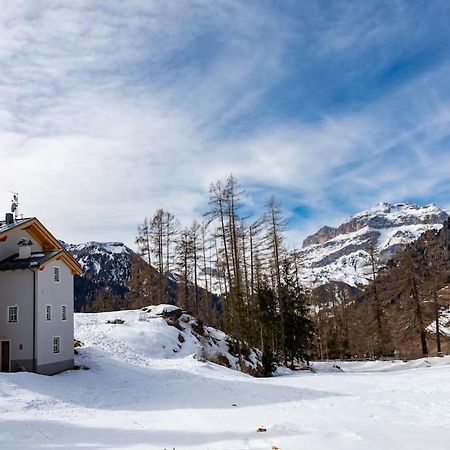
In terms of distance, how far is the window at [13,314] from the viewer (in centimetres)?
2466

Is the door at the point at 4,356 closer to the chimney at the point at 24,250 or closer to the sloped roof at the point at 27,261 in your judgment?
the sloped roof at the point at 27,261

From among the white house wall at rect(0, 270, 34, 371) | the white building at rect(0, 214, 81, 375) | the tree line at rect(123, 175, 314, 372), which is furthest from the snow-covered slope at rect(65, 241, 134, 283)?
the white house wall at rect(0, 270, 34, 371)

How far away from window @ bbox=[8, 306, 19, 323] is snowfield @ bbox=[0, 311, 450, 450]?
13.2 ft

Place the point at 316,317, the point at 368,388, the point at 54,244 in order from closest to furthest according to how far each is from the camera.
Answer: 1. the point at 368,388
2. the point at 54,244
3. the point at 316,317

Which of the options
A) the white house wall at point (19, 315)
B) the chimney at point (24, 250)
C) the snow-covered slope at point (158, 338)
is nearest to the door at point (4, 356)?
the white house wall at point (19, 315)

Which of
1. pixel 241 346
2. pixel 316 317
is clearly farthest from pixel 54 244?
pixel 316 317

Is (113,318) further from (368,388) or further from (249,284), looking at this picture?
(368,388)

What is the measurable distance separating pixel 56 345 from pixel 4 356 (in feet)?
9.01

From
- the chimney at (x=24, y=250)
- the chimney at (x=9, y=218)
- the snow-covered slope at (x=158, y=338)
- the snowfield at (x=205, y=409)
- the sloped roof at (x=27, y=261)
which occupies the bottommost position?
the snowfield at (x=205, y=409)

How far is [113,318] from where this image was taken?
39.0 meters

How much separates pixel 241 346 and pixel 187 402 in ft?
65.6

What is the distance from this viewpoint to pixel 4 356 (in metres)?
24.5

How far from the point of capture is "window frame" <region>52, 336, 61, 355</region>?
25375mm

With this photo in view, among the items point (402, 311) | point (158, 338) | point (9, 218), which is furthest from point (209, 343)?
point (9, 218)
